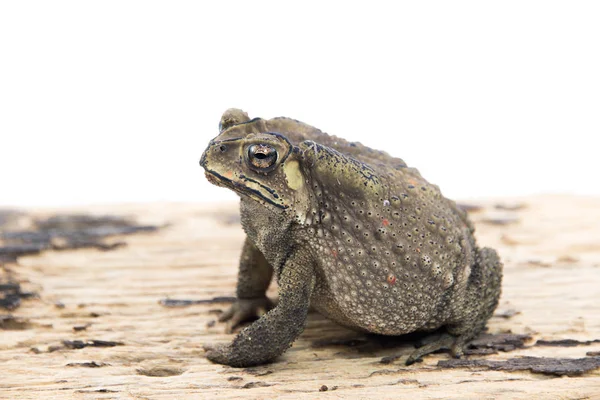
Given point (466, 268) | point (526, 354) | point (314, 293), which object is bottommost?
point (526, 354)

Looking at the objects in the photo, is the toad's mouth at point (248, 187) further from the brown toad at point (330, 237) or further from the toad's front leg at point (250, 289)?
the toad's front leg at point (250, 289)

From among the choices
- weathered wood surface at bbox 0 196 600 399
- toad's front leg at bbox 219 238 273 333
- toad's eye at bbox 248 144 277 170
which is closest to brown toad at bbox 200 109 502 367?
toad's eye at bbox 248 144 277 170

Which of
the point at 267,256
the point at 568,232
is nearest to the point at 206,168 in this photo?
the point at 267,256

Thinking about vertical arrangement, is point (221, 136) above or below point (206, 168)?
above

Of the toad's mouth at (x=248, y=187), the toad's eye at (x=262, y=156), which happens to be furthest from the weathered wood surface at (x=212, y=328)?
the toad's eye at (x=262, y=156)

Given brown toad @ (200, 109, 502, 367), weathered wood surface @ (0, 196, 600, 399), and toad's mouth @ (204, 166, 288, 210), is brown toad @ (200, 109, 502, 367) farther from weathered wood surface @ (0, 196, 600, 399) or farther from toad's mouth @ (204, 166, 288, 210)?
weathered wood surface @ (0, 196, 600, 399)

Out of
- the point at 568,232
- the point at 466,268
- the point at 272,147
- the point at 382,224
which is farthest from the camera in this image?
the point at 568,232

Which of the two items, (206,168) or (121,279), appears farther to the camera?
(121,279)

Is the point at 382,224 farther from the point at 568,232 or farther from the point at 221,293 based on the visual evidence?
the point at 568,232
